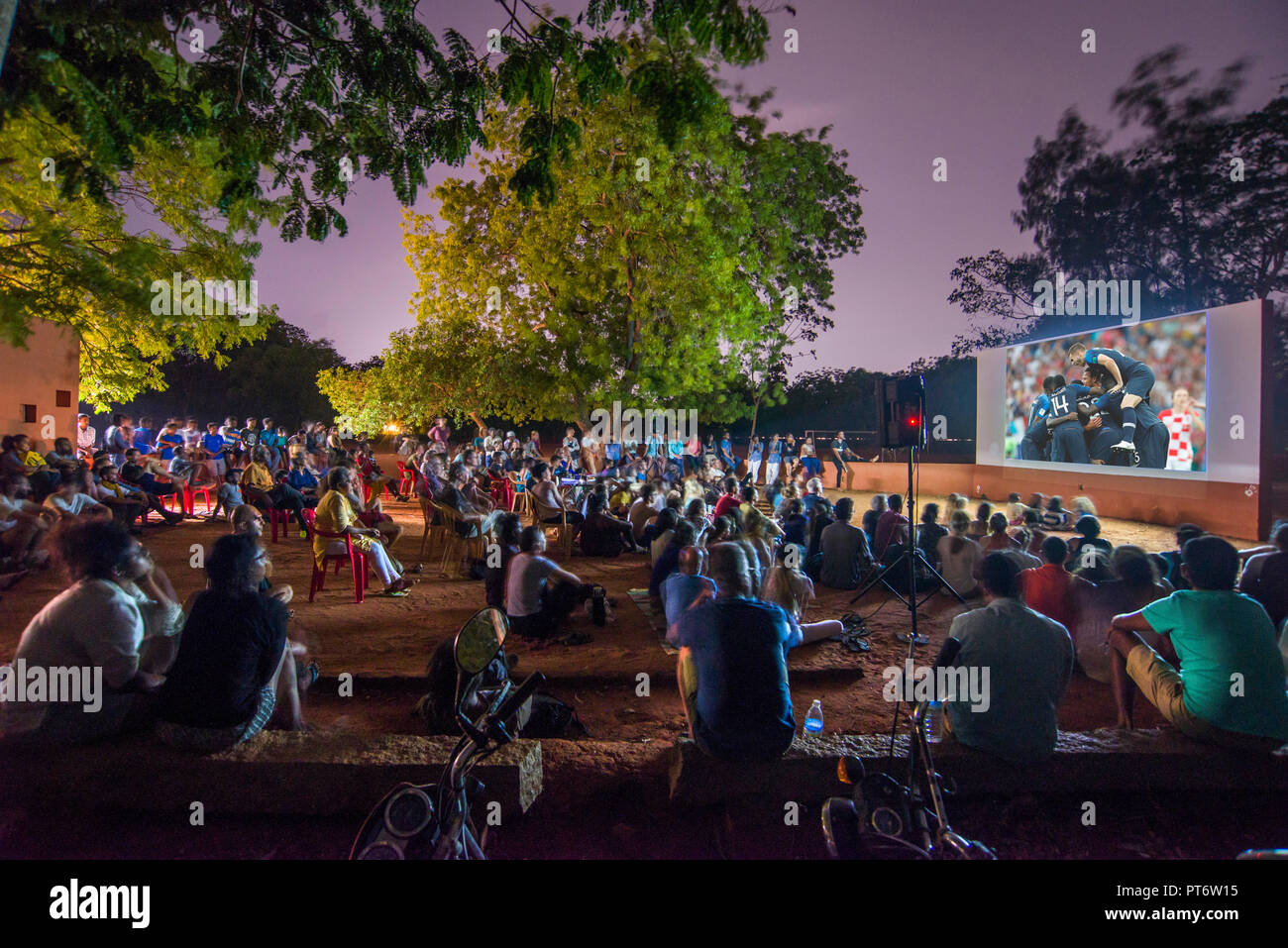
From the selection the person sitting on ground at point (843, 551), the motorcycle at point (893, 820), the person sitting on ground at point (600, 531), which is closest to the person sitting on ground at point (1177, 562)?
the person sitting on ground at point (843, 551)

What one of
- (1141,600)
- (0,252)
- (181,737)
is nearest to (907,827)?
(181,737)

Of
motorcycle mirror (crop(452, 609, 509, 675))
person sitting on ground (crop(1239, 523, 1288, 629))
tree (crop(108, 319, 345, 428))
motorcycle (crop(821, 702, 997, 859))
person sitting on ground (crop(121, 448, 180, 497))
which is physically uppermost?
tree (crop(108, 319, 345, 428))

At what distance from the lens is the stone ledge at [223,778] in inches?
95.1

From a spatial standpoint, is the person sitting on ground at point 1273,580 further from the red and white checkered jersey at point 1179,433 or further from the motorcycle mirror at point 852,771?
the red and white checkered jersey at point 1179,433

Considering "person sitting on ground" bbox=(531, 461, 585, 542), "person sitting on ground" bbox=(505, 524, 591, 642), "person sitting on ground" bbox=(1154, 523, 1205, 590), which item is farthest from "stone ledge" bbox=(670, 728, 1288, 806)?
"person sitting on ground" bbox=(531, 461, 585, 542)

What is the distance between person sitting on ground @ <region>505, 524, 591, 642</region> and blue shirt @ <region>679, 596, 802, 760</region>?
2617mm

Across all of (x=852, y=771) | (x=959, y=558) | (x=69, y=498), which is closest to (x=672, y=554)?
(x=959, y=558)

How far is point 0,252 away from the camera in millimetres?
7301

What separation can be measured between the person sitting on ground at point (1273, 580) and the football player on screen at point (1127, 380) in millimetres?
8638

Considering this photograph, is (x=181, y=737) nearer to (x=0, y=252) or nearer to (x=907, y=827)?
(x=907, y=827)

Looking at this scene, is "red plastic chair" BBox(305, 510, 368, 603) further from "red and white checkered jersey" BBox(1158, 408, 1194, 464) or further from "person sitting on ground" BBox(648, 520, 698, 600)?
"red and white checkered jersey" BBox(1158, 408, 1194, 464)

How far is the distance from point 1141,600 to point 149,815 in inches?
208

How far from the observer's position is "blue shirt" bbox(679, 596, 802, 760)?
2.55 meters

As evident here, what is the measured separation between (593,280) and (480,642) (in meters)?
14.3
